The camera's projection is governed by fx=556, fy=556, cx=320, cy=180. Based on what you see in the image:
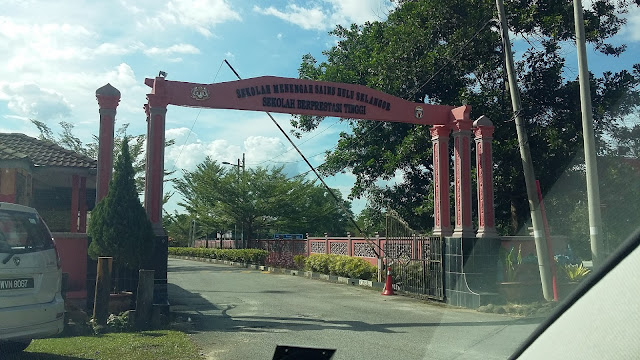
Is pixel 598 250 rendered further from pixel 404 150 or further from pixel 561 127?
pixel 404 150

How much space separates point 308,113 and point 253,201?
1943 centimetres

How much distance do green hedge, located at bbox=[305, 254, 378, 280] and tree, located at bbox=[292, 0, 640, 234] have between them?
113 inches

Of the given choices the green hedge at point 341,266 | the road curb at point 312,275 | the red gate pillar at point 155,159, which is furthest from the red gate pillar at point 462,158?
the red gate pillar at point 155,159

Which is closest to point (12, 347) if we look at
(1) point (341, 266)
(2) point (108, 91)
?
(2) point (108, 91)

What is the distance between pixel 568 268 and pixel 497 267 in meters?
1.86

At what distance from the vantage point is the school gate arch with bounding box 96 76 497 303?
11.5m

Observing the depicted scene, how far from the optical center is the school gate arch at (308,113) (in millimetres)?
11547

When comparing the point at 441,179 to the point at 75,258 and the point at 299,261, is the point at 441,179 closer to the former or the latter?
the point at 75,258

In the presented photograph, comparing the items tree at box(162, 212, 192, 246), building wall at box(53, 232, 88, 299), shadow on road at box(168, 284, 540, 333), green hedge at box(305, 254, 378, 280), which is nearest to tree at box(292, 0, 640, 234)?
green hedge at box(305, 254, 378, 280)

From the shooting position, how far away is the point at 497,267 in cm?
1302

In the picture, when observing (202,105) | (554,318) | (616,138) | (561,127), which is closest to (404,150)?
(561,127)

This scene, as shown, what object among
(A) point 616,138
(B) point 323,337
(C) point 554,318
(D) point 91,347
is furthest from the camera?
(A) point 616,138

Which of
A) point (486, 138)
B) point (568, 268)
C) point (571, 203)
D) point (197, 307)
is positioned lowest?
point (197, 307)

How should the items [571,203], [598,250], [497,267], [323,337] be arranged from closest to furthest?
[323,337]
[598,250]
[497,267]
[571,203]
